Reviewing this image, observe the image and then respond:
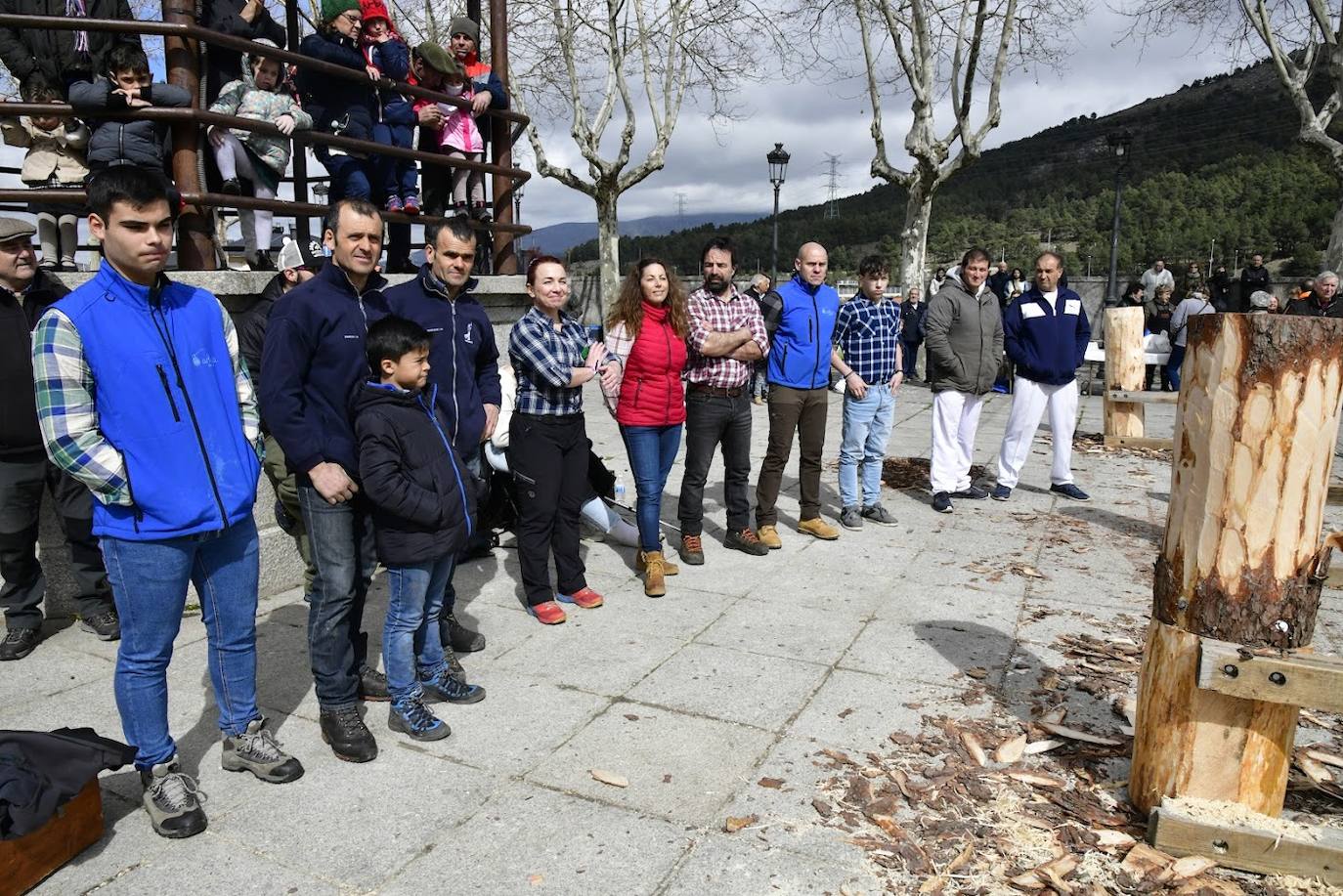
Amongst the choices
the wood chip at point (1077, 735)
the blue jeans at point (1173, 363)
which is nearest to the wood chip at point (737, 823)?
the wood chip at point (1077, 735)

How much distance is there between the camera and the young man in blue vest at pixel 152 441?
2.62 meters

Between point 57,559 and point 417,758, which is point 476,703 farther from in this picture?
point 57,559

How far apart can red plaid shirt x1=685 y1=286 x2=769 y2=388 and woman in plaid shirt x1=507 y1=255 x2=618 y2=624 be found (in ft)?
2.84

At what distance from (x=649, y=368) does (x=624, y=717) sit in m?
2.18

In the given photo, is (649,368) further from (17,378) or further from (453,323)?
(17,378)

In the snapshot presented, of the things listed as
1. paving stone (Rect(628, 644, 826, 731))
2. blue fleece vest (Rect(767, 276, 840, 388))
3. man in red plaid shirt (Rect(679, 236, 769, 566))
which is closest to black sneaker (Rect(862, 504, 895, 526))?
blue fleece vest (Rect(767, 276, 840, 388))

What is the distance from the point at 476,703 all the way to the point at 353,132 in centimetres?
403

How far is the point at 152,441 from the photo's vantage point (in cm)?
273

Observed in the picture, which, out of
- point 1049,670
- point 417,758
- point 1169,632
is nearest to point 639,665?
point 417,758

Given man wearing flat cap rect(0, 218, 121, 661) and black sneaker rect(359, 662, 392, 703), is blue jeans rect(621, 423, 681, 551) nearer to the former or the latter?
black sneaker rect(359, 662, 392, 703)

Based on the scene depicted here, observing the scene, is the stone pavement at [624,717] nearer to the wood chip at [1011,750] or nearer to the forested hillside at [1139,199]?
the wood chip at [1011,750]

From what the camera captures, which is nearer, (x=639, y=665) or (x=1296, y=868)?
(x=1296, y=868)

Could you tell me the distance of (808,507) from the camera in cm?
640

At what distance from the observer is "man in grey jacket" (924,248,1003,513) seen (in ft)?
23.1
